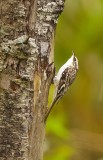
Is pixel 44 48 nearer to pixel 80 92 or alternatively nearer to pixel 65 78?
pixel 65 78

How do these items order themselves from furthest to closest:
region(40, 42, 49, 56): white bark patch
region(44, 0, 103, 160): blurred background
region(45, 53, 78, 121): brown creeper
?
1. region(44, 0, 103, 160): blurred background
2. region(45, 53, 78, 121): brown creeper
3. region(40, 42, 49, 56): white bark patch

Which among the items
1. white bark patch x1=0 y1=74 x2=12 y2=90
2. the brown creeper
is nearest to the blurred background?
the brown creeper

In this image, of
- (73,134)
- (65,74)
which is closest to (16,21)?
(65,74)

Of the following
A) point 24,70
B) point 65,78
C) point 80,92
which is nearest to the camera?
point 24,70

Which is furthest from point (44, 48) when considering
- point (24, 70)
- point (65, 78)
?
point (65, 78)

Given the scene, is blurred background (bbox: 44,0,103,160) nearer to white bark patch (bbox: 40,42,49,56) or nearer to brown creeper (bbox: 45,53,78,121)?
brown creeper (bbox: 45,53,78,121)

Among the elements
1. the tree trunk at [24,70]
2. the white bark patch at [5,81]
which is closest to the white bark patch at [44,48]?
the tree trunk at [24,70]

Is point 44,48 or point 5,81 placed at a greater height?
point 44,48

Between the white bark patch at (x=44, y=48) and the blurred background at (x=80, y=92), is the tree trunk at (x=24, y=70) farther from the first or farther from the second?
the blurred background at (x=80, y=92)
